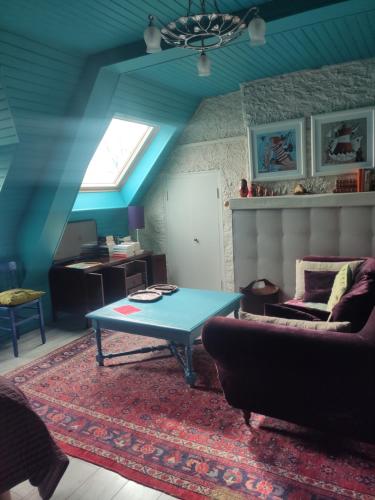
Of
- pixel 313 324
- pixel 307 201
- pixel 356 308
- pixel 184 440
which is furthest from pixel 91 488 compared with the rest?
pixel 307 201

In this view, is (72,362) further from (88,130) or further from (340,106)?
(340,106)

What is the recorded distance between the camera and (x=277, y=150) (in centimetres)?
446

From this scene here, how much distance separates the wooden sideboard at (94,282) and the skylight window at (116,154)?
3.78ft

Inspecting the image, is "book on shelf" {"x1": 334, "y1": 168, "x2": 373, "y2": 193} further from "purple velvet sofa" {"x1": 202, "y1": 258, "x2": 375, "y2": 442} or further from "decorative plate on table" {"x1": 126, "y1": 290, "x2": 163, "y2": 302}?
"decorative plate on table" {"x1": 126, "y1": 290, "x2": 163, "y2": 302}

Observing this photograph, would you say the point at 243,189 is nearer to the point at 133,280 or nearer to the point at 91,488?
the point at 133,280

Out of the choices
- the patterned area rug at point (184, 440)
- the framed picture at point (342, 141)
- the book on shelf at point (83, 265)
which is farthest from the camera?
the book on shelf at point (83, 265)

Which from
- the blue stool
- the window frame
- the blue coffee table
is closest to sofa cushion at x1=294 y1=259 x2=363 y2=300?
the blue coffee table

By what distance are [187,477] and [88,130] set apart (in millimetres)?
2945

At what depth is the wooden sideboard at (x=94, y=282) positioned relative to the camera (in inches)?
172

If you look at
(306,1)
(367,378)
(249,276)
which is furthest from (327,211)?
(367,378)

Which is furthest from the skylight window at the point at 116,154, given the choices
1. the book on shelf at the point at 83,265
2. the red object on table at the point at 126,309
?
the red object on table at the point at 126,309

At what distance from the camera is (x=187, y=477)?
2.01m

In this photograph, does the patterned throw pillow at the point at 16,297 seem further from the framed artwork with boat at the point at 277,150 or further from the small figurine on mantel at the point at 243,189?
the framed artwork with boat at the point at 277,150

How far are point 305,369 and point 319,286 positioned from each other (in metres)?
1.64
